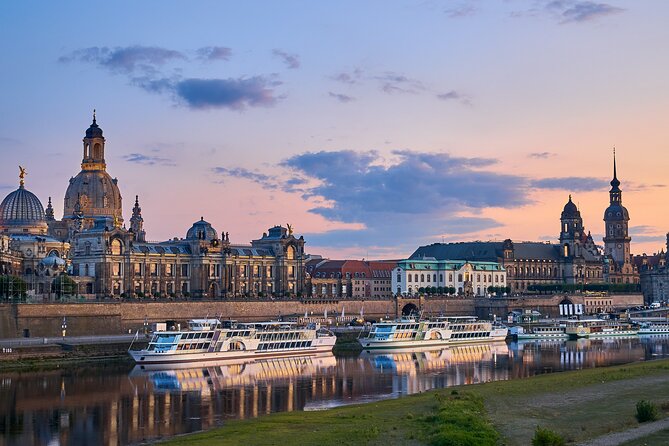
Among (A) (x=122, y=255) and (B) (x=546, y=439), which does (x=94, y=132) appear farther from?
(B) (x=546, y=439)

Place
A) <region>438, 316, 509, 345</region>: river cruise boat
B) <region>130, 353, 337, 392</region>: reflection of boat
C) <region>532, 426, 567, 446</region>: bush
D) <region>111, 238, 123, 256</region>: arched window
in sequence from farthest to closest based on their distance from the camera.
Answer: <region>111, 238, 123, 256</region>: arched window, <region>438, 316, 509, 345</region>: river cruise boat, <region>130, 353, 337, 392</region>: reflection of boat, <region>532, 426, 567, 446</region>: bush

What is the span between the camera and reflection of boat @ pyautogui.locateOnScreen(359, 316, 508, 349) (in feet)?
308

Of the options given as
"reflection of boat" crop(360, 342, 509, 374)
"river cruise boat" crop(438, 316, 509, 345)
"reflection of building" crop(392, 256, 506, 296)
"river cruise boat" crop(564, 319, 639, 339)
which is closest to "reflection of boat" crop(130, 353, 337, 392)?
"reflection of boat" crop(360, 342, 509, 374)

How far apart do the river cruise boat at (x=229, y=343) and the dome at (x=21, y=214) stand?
228 ft

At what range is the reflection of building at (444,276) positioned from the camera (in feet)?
510

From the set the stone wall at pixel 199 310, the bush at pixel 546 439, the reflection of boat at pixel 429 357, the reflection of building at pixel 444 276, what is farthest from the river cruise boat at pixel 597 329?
the bush at pixel 546 439

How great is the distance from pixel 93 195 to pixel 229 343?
8633cm

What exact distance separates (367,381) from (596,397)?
18579 millimetres

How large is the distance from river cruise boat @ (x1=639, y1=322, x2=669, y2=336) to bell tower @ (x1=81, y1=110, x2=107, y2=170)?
87.5 m

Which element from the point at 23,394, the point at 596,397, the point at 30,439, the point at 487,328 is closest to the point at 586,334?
the point at 487,328

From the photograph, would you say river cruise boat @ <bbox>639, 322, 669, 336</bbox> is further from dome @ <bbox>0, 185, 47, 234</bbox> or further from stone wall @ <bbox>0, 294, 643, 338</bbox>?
dome @ <bbox>0, 185, 47, 234</bbox>

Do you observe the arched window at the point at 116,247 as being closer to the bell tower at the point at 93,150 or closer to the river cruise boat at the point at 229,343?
the river cruise boat at the point at 229,343

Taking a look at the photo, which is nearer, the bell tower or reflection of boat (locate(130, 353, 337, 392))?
reflection of boat (locate(130, 353, 337, 392))

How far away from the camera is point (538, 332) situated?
116m
